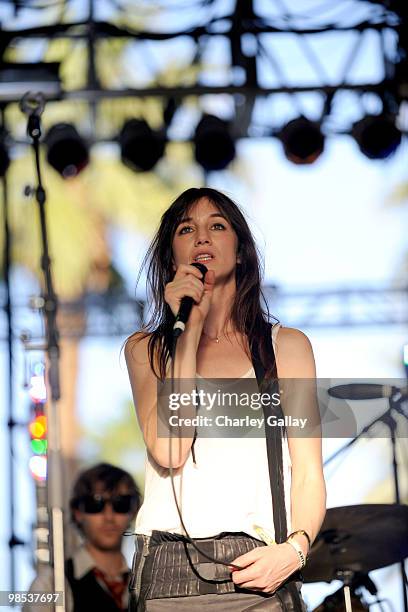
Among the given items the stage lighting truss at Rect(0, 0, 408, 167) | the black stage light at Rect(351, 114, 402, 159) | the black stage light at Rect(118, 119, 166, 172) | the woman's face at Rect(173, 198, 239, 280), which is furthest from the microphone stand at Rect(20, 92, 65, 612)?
the black stage light at Rect(351, 114, 402, 159)

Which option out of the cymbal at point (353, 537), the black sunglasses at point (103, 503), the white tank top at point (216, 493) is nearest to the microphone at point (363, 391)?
the cymbal at point (353, 537)

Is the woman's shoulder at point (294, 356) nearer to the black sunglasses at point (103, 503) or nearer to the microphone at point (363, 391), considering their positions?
the microphone at point (363, 391)

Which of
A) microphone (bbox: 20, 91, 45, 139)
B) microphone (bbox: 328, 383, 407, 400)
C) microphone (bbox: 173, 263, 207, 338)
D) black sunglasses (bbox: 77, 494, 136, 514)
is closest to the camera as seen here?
microphone (bbox: 173, 263, 207, 338)

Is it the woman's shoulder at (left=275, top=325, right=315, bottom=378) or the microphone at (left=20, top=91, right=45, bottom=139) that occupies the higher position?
the microphone at (left=20, top=91, right=45, bottom=139)

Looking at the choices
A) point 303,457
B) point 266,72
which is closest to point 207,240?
point 303,457

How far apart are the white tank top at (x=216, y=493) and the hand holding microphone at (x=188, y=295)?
28 cm

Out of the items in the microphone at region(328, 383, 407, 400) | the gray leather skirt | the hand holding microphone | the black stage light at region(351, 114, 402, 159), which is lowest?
the gray leather skirt

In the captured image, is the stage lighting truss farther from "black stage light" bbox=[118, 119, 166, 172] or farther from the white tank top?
the white tank top

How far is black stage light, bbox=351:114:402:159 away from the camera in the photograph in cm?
508

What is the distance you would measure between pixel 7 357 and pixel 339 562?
297cm

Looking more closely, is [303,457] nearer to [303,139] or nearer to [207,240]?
[207,240]

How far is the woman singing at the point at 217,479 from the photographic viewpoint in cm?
221

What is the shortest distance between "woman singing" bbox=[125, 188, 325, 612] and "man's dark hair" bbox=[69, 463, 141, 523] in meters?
1.88

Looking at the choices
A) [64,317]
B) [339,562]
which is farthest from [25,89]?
[64,317]
